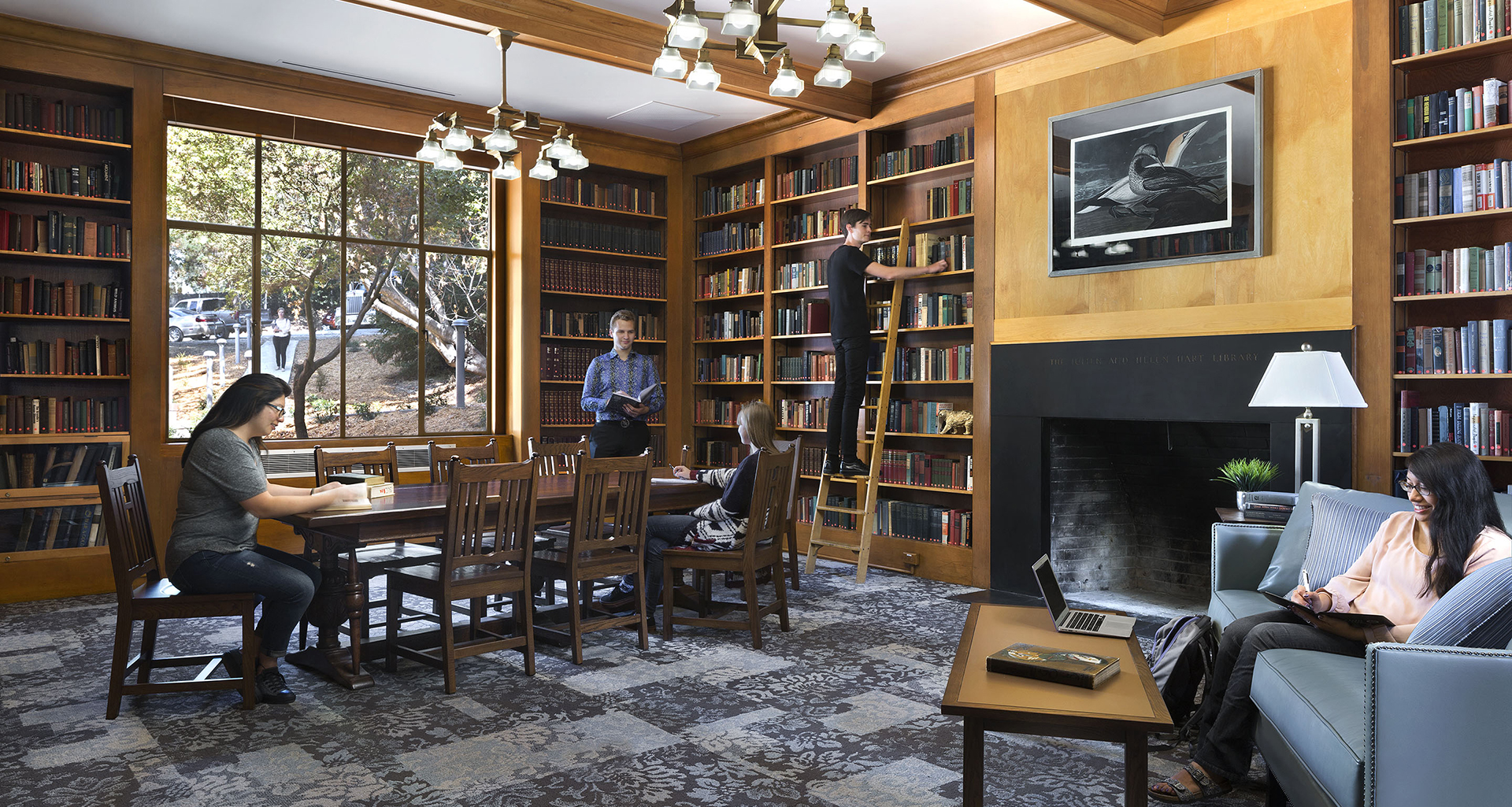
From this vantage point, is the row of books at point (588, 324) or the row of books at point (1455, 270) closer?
the row of books at point (1455, 270)

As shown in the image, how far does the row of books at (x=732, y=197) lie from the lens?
26.2ft

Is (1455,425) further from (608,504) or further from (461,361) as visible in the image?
(461,361)

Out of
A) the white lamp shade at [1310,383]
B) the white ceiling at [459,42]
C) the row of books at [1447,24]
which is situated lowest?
the white lamp shade at [1310,383]

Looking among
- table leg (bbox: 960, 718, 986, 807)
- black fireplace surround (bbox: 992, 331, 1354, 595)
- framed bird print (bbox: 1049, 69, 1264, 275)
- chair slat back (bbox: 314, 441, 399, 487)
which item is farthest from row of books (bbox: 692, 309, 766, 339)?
table leg (bbox: 960, 718, 986, 807)

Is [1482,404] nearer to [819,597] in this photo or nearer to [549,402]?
[819,597]

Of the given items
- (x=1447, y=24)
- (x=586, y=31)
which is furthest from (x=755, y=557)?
(x=1447, y=24)

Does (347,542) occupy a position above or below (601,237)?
below

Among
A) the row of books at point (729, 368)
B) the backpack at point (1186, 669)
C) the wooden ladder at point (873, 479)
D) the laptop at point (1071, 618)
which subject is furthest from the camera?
the row of books at point (729, 368)

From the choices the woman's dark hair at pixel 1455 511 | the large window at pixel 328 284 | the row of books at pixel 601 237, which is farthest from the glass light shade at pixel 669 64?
the large window at pixel 328 284

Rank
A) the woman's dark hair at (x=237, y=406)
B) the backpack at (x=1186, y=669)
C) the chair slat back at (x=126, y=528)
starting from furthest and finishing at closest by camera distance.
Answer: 1. the woman's dark hair at (x=237, y=406)
2. the chair slat back at (x=126, y=528)
3. the backpack at (x=1186, y=669)

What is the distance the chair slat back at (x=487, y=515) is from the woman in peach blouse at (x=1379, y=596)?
260 cm

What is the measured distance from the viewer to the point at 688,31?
12.2 feet

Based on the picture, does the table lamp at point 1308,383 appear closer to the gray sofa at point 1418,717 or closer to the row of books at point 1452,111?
the row of books at point 1452,111

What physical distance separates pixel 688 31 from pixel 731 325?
4.54 meters
